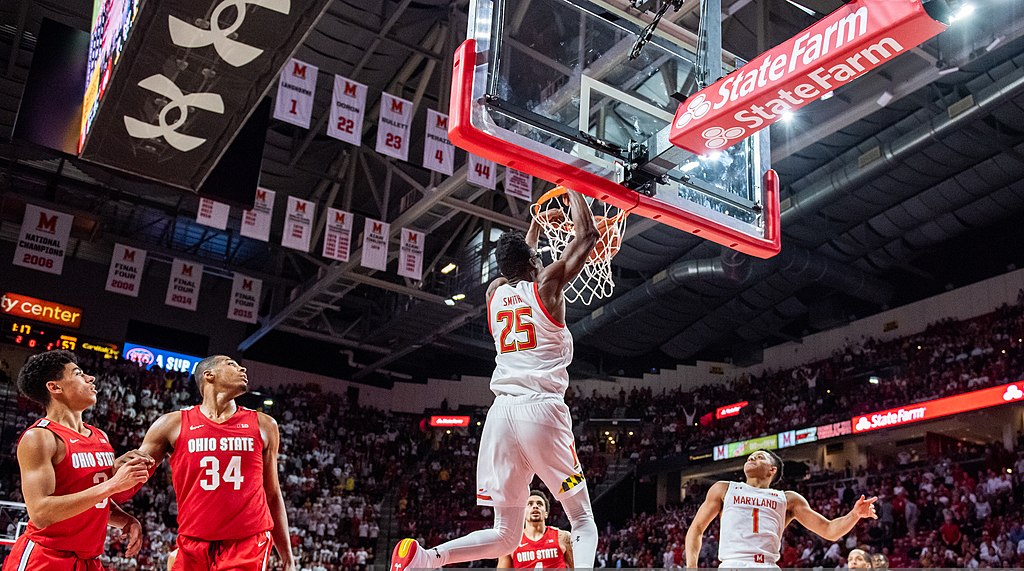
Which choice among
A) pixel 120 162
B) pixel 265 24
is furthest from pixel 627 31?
pixel 120 162

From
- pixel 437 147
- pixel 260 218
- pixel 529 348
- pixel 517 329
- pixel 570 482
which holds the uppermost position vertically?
pixel 437 147

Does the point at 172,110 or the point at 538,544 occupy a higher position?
the point at 172,110

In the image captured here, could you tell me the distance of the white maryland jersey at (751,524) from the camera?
6.58 metres

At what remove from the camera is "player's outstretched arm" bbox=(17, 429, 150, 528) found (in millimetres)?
3775

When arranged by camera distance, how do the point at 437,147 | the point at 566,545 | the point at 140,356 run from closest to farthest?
the point at 566,545 < the point at 437,147 < the point at 140,356

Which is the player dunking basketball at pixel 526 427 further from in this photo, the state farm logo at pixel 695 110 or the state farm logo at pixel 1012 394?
the state farm logo at pixel 1012 394

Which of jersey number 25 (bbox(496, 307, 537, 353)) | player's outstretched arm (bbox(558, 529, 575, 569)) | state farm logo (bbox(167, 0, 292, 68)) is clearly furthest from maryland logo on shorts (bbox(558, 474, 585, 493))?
state farm logo (bbox(167, 0, 292, 68))

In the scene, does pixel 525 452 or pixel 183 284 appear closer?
pixel 525 452

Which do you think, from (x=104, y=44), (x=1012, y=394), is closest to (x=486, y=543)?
(x=104, y=44)

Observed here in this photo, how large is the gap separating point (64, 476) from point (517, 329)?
2.27 metres

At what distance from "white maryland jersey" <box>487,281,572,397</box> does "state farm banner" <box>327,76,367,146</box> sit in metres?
9.57

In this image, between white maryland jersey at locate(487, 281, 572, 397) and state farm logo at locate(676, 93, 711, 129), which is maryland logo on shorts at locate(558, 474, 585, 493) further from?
state farm logo at locate(676, 93, 711, 129)

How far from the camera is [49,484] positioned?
3971 millimetres

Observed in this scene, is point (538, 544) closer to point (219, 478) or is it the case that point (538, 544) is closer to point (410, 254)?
point (219, 478)
